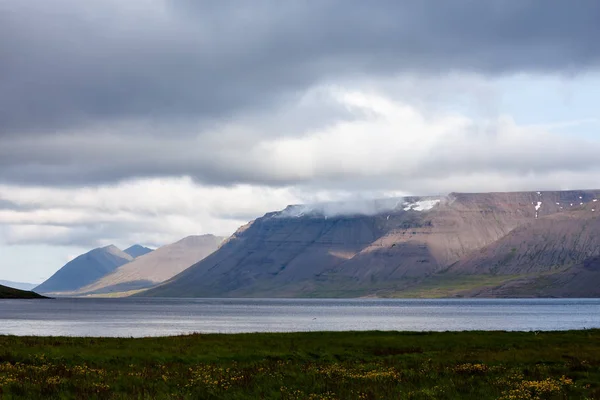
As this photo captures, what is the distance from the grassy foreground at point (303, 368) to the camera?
110ft

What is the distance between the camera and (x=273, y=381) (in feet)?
122

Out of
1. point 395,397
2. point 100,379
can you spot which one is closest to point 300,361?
point 100,379

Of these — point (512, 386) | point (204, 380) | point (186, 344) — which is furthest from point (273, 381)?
point (186, 344)

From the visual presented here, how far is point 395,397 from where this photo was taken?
104 ft

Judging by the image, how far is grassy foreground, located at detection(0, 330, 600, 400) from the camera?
110ft

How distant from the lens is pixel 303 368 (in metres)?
44.8

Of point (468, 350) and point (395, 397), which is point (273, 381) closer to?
point (395, 397)

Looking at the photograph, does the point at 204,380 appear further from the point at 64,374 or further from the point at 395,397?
the point at 395,397

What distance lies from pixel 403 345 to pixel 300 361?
17.2m

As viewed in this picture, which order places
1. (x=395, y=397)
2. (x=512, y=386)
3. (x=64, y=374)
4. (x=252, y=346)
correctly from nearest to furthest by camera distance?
(x=395, y=397) < (x=512, y=386) < (x=64, y=374) < (x=252, y=346)

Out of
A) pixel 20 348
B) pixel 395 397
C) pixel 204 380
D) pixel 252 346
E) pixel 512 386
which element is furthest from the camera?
pixel 252 346

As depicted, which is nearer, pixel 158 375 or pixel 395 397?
pixel 395 397

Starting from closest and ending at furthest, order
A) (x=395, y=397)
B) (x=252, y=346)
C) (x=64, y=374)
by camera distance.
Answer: (x=395, y=397) → (x=64, y=374) → (x=252, y=346)

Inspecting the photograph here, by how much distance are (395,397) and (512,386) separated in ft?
23.5
